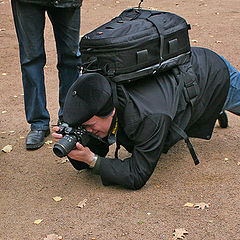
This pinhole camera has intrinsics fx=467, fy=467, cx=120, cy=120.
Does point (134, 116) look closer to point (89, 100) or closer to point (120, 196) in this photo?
point (89, 100)

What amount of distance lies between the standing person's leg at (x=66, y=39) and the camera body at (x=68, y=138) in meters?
1.15

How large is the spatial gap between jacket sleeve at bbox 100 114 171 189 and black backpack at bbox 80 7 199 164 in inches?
9.4

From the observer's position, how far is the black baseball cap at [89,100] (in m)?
3.16

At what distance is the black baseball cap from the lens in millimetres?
3162

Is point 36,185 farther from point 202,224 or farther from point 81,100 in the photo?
point 202,224

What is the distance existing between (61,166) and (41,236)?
1063 millimetres

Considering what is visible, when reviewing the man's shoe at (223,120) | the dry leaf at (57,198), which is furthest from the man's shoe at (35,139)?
the man's shoe at (223,120)

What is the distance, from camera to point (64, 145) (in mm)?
3084

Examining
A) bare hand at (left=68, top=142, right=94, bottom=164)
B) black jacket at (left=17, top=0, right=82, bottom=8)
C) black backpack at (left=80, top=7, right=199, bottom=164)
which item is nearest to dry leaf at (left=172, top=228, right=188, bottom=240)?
black backpack at (left=80, top=7, right=199, bottom=164)

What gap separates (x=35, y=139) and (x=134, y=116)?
1.53 meters

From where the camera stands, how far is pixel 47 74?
6867mm

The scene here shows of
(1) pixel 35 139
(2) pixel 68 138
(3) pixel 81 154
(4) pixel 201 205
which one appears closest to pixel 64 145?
(2) pixel 68 138

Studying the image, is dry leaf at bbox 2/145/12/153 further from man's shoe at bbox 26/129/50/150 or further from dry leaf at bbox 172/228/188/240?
dry leaf at bbox 172/228/188/240

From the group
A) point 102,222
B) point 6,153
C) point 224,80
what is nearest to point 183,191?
point 102,222
